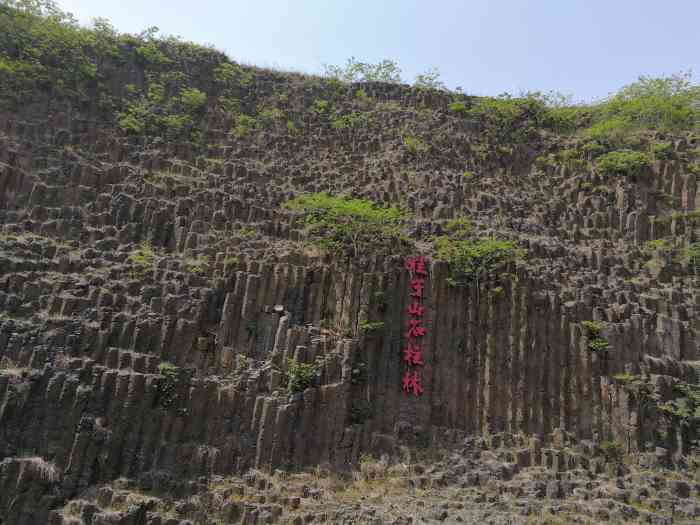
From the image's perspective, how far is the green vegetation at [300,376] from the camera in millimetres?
14453

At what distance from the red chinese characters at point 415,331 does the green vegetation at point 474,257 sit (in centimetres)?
82

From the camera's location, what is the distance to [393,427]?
1527cm

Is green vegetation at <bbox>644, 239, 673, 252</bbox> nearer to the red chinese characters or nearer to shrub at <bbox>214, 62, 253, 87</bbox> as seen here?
the red chinese characters

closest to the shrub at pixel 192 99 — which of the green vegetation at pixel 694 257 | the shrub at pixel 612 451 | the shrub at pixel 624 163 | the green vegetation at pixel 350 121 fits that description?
the green vegetation at pixel 350 121

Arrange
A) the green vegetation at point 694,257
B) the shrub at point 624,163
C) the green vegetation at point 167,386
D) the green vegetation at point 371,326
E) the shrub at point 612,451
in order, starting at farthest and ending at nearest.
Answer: the shrub at point 624,163 < the green vegetation at point 694,257 < the green vegetation at point 371,326 < the shrub at point 612,451 < the green vegetation at point 167,386

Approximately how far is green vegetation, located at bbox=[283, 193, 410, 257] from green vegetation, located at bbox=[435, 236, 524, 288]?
4.65 feet

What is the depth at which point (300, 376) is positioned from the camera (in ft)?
47.7

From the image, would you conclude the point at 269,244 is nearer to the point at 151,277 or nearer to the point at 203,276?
the point at 203,276

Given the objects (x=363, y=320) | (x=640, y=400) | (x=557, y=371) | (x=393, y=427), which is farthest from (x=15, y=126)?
(x=640, y=400)

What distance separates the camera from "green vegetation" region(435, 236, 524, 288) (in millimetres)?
17297

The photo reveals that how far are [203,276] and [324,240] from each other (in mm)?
3495

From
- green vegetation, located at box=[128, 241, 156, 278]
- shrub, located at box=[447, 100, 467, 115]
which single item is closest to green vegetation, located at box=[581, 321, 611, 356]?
green vegetation, located at box=[128, 241, 156, 278]

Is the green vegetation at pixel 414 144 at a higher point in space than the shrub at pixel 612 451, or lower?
higher

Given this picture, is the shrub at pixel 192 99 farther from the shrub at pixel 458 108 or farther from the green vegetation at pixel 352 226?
the shrub at pixel 458 108
